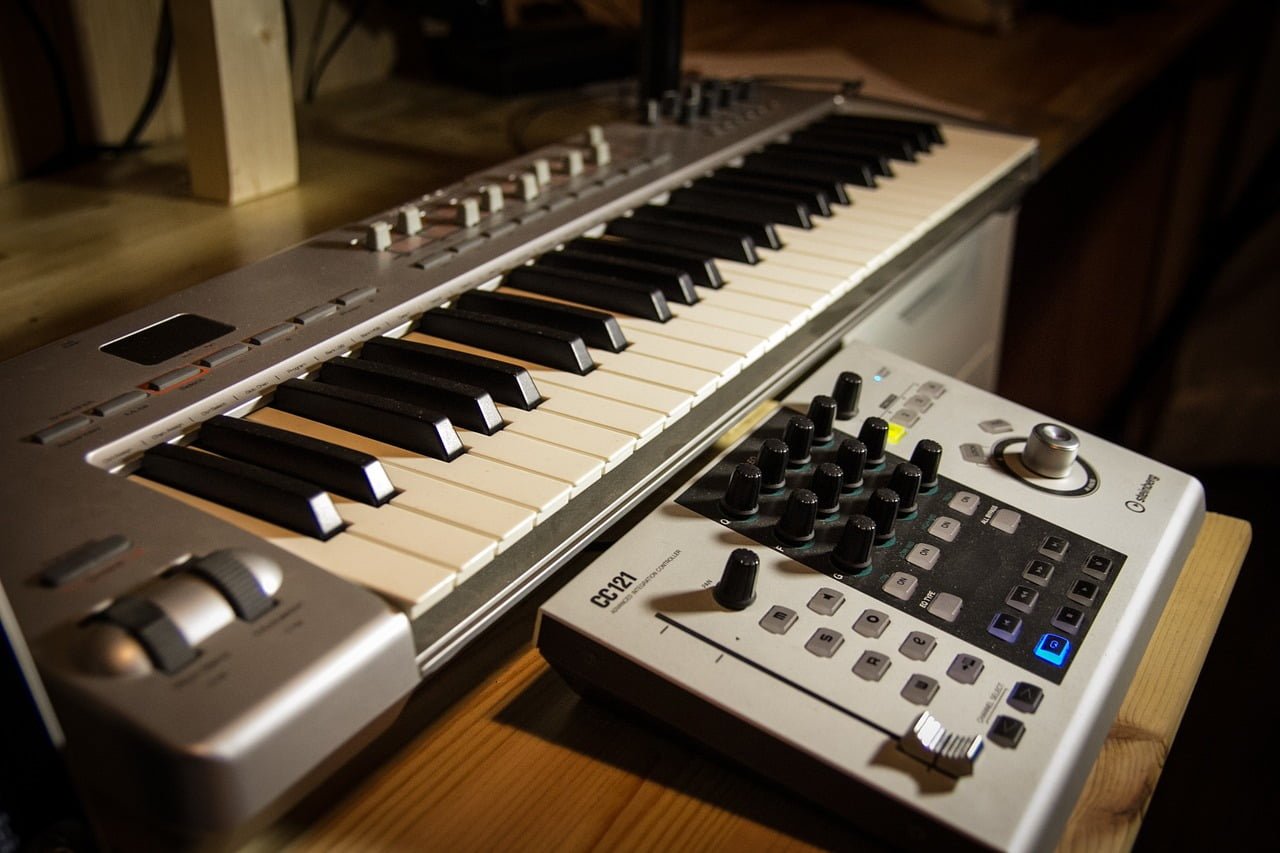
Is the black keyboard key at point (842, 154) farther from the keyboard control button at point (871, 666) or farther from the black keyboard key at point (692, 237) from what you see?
the keyboard control button at point (871, 666)

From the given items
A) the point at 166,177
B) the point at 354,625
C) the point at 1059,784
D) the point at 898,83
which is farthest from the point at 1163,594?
the point at 898,83

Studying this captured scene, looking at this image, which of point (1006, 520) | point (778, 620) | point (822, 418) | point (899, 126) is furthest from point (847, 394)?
point (899, 126)

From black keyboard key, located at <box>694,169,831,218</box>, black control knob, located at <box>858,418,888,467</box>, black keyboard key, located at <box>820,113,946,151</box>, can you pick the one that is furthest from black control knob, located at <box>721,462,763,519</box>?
black keyboard key, located at <box>820,113,946,151</box>

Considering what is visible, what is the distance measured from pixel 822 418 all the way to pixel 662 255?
216 mm

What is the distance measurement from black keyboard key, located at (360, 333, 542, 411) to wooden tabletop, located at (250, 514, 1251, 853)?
0.55ft

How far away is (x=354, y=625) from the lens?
46cm

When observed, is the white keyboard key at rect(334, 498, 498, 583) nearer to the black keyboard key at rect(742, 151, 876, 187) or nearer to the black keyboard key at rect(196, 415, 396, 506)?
the black keyboard key at rect(196, 415, 396, 506)

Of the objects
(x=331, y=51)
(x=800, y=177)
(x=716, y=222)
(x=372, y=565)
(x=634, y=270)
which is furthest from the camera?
(x=331, y=51)

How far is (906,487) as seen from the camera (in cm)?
68

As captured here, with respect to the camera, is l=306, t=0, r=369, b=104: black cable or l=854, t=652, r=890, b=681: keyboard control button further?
l=306, t=0, r=369, b=104: black cable

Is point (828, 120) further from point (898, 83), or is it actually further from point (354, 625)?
point (354, 625)

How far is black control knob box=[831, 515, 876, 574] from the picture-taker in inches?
24.2

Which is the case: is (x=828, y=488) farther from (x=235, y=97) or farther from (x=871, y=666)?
(x=235, y=97)

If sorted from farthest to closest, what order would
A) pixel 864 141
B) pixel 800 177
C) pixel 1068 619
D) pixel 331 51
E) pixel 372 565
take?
pixel 331 51, pixel 864 141, pixel 800 177, pixel 1068 619, pixel 372 565
